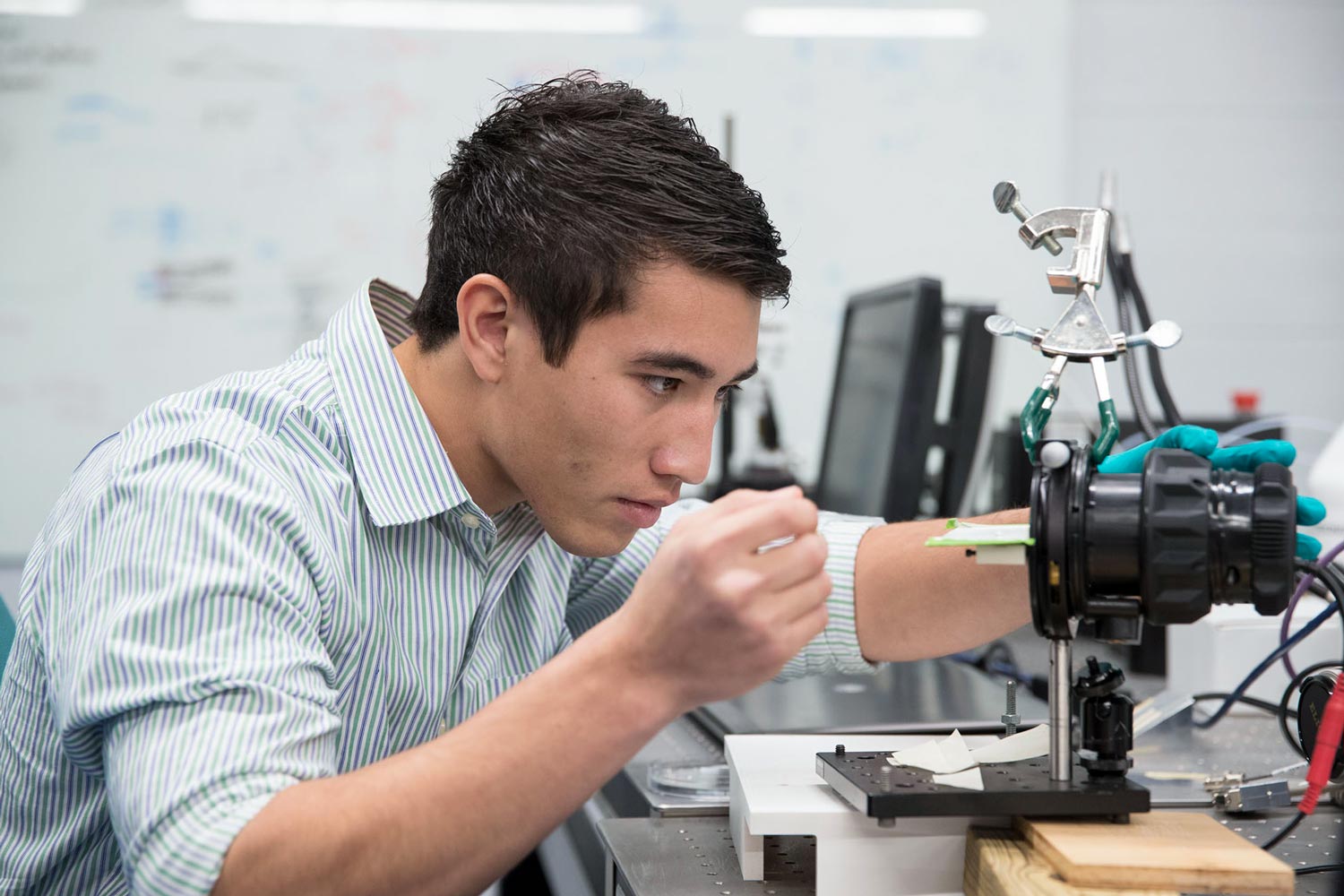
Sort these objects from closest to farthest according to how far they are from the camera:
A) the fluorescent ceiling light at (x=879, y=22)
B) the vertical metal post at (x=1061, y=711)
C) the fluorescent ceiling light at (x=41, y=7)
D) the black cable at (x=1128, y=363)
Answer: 1. the vertical metal post at (x=1061, y=711)
2. the black cable at (x=1128, y=363)
3. the fluorescent ceiling light at (x=41, y=7)
4. the fluorescent ceiling light at (x=879, y=22)

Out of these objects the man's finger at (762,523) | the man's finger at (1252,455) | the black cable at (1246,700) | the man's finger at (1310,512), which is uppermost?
the man's finger at (1252,455)

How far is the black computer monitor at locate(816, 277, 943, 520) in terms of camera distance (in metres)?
1.45

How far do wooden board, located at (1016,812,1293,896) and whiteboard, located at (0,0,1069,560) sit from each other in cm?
223

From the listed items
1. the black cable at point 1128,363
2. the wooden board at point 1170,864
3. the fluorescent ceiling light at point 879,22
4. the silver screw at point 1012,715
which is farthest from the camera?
the fluorescent ceiling light at point 879,22

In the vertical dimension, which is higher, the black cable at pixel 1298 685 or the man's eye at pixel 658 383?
the man's eye at pixel 658 383

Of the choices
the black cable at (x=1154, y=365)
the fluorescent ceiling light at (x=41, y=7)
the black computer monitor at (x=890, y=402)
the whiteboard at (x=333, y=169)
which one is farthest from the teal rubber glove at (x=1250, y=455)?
the fluorescent ceiling light at (x=41, y=7)

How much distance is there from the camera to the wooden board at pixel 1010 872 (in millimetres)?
589

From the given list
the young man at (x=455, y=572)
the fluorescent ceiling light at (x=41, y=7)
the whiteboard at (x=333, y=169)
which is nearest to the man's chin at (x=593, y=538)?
the young man at (x=455, y=572)

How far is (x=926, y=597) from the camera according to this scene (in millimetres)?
1013

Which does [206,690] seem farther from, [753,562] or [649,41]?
[649,41]

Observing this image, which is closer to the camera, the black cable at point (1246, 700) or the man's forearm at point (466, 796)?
the man's forearm at point (466, 796)

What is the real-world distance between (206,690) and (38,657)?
241mm

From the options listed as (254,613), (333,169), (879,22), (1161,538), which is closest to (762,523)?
(1161,538)

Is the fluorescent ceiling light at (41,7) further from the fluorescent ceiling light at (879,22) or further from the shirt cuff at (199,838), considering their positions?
the shirt cuff at (199,838)
